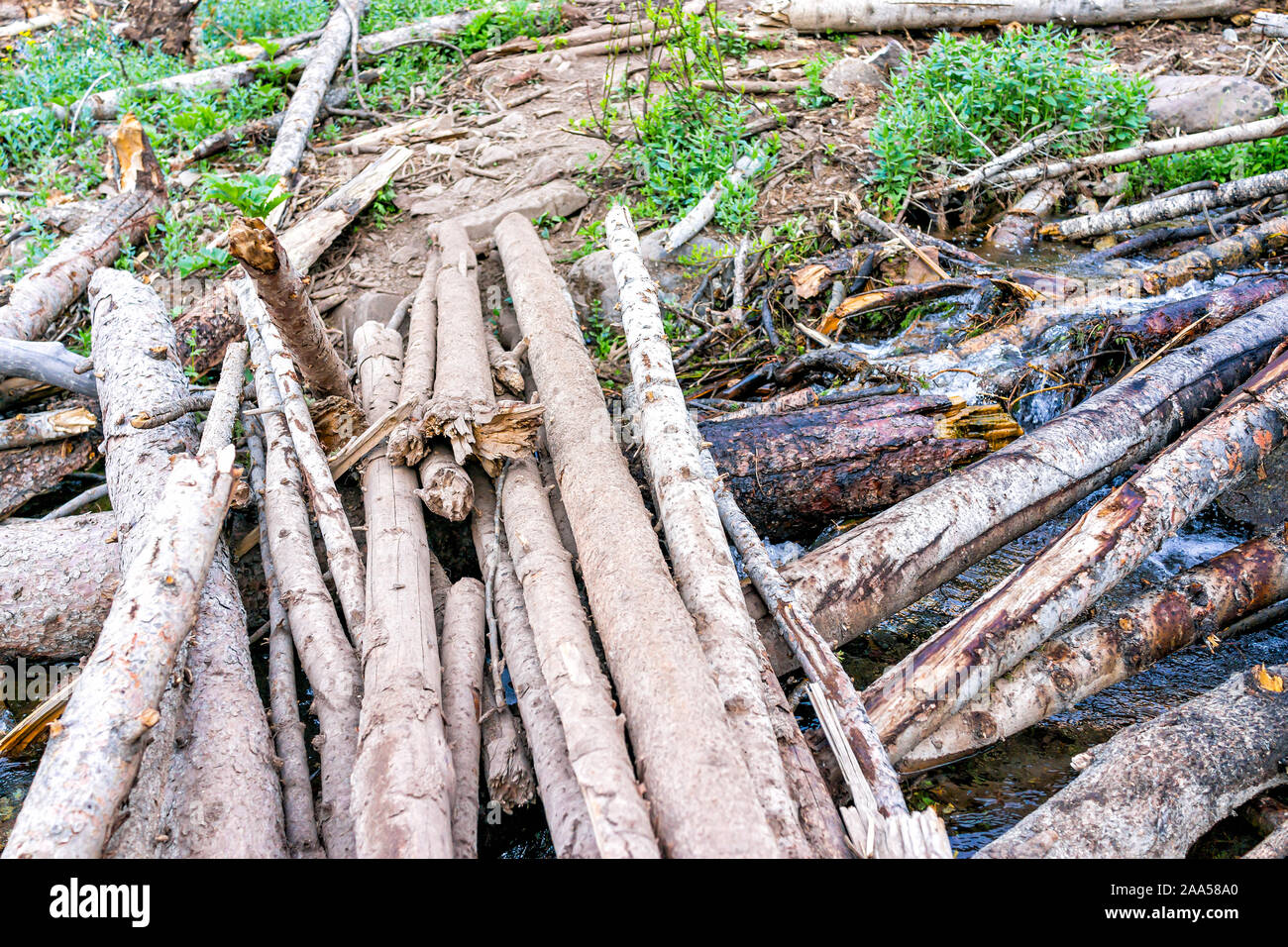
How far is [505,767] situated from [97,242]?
6.01m

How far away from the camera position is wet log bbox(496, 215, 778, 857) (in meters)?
2.15

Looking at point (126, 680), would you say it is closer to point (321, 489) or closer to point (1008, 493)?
point (321, 489)

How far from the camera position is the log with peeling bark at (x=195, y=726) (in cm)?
237

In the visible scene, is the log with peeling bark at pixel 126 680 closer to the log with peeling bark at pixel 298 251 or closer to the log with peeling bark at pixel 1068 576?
the log with peeling bark at pixel 1068 576

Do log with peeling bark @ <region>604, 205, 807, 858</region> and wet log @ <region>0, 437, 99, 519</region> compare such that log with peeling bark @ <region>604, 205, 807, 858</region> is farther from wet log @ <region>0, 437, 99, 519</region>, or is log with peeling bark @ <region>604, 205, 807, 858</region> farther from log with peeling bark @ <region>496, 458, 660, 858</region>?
wet log @ <region>0, 437, 99, 519</region>

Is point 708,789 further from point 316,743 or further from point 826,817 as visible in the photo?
point 316,743

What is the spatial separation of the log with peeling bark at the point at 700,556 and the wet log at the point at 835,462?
1.60 ft

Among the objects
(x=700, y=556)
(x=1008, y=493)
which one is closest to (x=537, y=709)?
(x=700, y=556)

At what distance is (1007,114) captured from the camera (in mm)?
7219

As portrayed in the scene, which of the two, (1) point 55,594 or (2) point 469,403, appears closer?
(2) point 469,403

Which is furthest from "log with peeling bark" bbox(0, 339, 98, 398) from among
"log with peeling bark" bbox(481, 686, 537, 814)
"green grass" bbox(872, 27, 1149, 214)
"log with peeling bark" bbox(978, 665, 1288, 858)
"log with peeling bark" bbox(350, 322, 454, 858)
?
"green grass" bbox(872, 27, 1149, 214)

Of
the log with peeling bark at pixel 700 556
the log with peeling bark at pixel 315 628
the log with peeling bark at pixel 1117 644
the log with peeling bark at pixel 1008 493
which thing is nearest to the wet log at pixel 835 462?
the log with peeling bark at pixel 1008 493

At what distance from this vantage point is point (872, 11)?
29.6 feet
